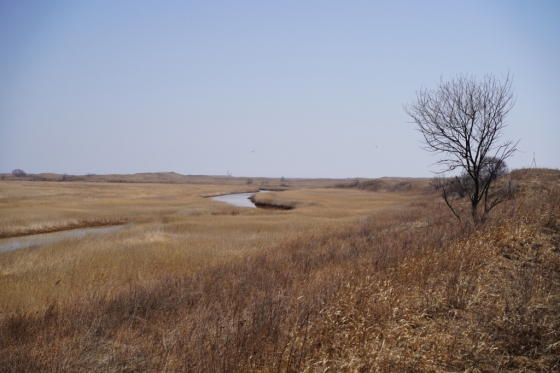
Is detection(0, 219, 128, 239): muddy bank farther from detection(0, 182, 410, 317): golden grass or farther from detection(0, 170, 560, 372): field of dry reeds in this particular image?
detection(0, 170, 560, 372): field of dry reeds

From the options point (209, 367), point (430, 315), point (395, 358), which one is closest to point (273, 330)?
point (209, 367)

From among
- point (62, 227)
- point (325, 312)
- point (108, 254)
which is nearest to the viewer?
point (325, 312)

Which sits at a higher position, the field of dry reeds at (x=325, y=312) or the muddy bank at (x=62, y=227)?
the field of dry reeds at (x=325, y=312)

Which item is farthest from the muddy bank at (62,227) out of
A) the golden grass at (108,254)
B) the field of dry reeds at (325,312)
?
the field of dry reeds at (325,312)

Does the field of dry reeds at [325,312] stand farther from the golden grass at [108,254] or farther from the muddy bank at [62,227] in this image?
the muddy bank at [62,227]

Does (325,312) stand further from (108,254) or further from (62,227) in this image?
(62,227)

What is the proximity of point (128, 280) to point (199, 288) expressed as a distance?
4256 millimetres

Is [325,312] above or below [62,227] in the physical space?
above

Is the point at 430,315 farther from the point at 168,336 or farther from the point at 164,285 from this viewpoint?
the point at 164,285

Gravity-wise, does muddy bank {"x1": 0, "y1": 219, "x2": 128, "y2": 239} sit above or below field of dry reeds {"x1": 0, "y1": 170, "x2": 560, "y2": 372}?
below

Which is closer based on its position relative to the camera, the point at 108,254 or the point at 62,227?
the point at 108,254

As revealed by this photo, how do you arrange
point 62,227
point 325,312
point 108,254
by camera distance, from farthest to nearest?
point 62,227 → point 108,254 → point 325,312

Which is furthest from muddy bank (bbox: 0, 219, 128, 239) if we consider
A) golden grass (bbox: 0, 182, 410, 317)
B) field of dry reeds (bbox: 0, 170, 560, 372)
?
field of dry reeds (bbox: 0, 170, 560, 372)

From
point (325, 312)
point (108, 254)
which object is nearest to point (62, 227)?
point (108, 254)
